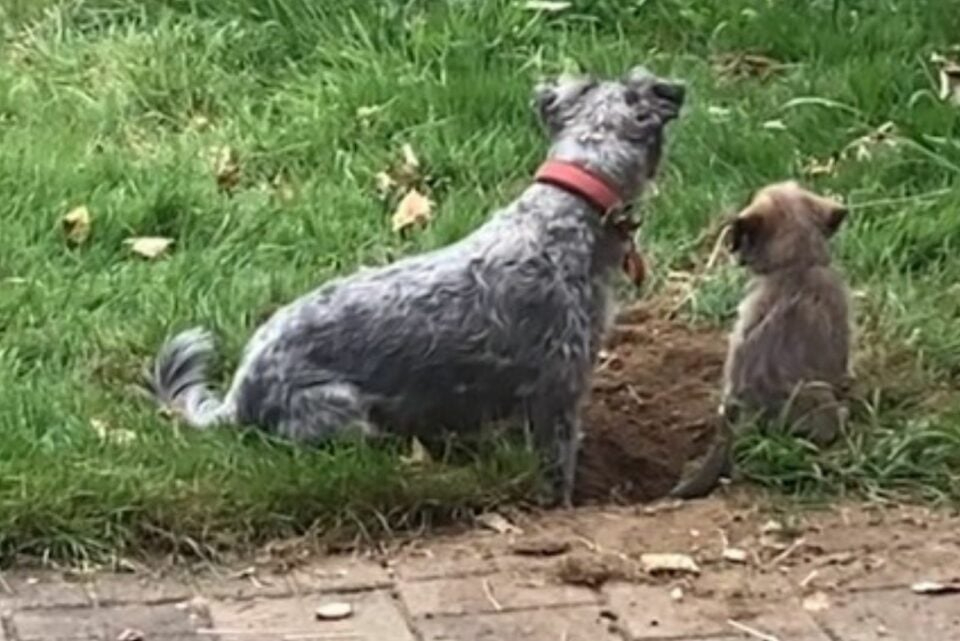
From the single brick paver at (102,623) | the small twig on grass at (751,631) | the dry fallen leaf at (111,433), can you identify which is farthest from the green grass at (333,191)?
the small twig on grass at (751,631)

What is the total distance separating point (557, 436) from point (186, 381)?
91 centimetres

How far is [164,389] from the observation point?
6.45 meters

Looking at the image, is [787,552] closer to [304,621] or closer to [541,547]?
[541,547]

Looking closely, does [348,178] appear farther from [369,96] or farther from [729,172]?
[729,172]

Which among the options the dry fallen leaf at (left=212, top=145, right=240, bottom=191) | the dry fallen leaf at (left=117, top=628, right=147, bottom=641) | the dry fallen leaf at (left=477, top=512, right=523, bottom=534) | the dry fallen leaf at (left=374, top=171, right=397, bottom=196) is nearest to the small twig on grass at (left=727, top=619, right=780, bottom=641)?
the dry fallen leaf at (left=477, top=512, right=523, bottom=534)

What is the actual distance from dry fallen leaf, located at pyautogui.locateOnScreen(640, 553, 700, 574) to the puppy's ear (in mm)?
932

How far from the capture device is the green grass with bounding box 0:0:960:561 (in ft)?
19.2

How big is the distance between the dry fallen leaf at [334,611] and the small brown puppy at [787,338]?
0.97m

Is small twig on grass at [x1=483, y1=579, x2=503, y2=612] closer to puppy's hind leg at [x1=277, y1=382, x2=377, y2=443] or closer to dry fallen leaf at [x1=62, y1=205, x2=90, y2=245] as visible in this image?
puppy's hind leg at [x1=277, y1=382, x2=377, y2=443]

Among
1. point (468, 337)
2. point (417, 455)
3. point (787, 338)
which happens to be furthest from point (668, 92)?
point (417, 455)

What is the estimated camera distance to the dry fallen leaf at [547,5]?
29.2 feet

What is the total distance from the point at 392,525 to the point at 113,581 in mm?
618

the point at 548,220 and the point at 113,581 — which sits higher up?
the point at 548,220

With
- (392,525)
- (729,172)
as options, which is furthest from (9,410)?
(729,172)
